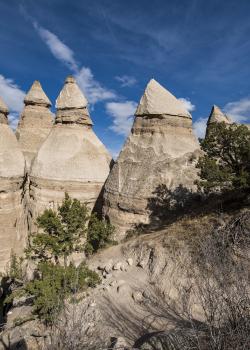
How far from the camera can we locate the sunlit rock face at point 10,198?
12977mm

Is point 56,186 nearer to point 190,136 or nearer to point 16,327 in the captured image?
point 190,136

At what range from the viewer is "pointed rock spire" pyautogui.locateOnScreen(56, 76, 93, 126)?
47.7 feet

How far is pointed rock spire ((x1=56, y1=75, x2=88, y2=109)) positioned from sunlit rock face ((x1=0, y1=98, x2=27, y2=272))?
2.72 m

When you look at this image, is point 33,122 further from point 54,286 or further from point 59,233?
point 54,286

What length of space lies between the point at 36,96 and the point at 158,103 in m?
9.23

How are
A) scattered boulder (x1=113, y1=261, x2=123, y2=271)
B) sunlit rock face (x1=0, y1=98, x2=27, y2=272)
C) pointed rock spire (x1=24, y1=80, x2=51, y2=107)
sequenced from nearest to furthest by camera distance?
scattered boulder (x1=113, y1=261, x2=123, y2=271) < sunlit rock face (x1=0, y1=98, x2=27, y2=272) < pointed rock spire (x1=24, y1=80, x2=51, y2=107)

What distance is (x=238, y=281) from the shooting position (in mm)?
4355

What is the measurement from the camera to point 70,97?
14.9m

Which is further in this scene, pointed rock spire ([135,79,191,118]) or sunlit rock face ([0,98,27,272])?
sunlit rock face ([0,98,27,272])

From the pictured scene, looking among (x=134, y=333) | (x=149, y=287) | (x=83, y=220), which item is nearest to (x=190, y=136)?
(x=83, y=220)

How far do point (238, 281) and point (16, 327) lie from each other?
498cm

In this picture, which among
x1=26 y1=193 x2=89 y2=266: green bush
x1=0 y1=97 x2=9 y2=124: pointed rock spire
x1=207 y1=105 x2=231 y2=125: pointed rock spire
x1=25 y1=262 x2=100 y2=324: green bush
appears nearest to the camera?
x1=25 y1=262 x2=100 y2=324: green bush

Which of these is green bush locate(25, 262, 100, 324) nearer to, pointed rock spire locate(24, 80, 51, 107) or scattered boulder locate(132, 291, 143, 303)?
scattered boulder locate(132, 291, 143, 303)

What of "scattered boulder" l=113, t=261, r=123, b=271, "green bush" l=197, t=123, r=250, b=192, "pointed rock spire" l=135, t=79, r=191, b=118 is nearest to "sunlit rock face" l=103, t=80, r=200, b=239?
"pointed rock spire" l=135, t=79, r=191, b=118
